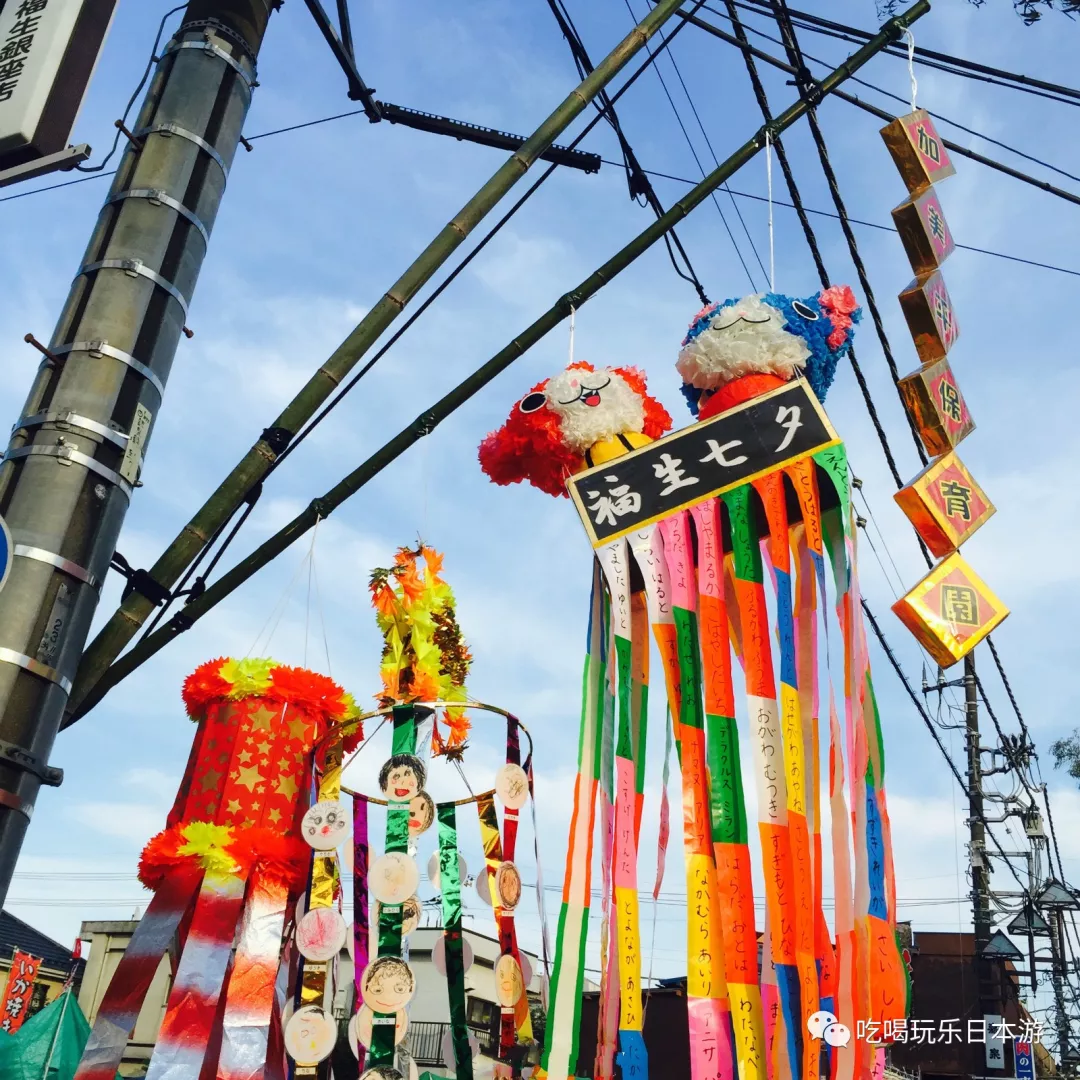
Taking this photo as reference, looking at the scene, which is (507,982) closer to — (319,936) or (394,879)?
(319,936)

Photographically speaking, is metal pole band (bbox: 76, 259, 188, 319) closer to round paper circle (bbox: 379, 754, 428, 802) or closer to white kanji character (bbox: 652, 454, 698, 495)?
round paper circle (bbox: 379, 754, 428, 802)

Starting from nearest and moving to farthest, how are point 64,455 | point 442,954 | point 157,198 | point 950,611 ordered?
point 64,455 → point 157,198 → point 442,954 → point 950,611

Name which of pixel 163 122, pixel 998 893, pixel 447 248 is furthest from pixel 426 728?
pixel 998 893

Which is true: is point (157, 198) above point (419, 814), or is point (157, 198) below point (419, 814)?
above

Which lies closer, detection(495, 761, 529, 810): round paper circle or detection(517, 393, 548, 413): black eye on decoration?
detection(495, 761, 529, 810): round paper circle

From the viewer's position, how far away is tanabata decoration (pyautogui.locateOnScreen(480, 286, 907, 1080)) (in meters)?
3.61

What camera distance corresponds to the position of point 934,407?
16.6 ft

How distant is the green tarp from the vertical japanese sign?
36.4ft

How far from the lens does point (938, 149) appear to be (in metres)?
5.55

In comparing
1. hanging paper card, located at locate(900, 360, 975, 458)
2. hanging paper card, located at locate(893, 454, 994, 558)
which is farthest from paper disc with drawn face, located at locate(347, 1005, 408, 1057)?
hanging paper card, located at locate(900, 360, 975, 458)

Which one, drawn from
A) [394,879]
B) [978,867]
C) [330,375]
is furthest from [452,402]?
[978,867]

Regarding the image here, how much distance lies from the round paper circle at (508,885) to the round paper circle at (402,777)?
856mm

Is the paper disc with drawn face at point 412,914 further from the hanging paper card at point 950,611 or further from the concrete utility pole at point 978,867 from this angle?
the concrete utility pole at point 978,867

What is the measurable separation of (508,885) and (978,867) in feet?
53.6
